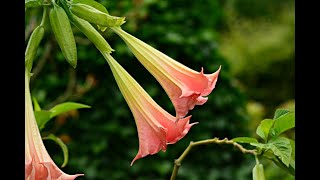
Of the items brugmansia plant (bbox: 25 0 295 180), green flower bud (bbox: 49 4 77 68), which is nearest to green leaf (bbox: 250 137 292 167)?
brugmansia plant (bbox: 25 0 295 180)

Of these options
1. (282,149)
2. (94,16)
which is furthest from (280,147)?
(94,16)

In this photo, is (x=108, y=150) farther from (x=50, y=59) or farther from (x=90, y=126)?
(x=50, y=59)

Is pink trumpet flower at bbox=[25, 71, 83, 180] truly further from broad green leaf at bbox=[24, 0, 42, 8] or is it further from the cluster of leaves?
the cluster of leaves

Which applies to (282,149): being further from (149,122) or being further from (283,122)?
(149,122)
